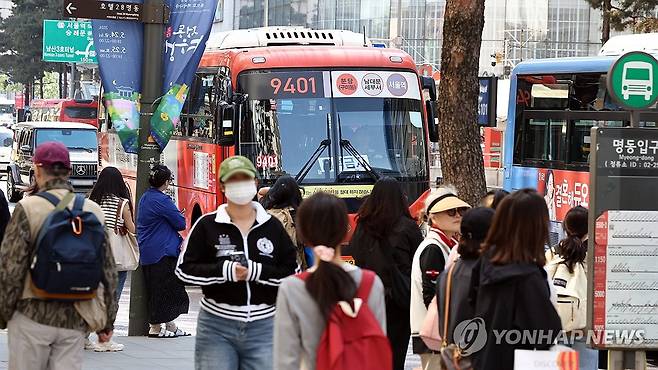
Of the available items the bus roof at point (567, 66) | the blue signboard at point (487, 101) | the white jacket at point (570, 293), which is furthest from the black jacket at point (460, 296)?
the bus roof at point (567, 66)

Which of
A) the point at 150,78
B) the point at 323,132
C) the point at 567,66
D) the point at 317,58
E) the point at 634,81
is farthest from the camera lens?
the point at 567,66

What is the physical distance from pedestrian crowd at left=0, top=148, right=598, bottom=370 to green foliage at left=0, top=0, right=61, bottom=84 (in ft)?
220

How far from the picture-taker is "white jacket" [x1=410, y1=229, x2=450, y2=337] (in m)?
7.38

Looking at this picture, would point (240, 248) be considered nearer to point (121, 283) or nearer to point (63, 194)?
point (63, 194)

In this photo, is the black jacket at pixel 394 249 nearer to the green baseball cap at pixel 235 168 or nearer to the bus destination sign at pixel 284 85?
the green baseball cap at pixel 235 168

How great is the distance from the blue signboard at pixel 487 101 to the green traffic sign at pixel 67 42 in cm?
3060

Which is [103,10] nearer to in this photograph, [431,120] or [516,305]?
[431,120]

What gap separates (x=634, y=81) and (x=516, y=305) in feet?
12.9

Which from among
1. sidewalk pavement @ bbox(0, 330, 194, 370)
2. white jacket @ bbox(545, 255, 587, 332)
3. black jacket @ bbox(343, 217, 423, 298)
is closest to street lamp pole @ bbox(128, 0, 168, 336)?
sidewalk pavement @ bbox(0, 330, 194, 370)

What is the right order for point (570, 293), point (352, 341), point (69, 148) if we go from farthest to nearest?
point (69, 148) < point (570, 293) < point (352, 341)

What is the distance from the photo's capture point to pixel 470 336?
5.84 metres

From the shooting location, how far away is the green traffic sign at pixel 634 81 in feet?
29.5

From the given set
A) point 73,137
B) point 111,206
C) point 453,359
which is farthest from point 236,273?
point 73,137

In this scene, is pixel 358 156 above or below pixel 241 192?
above
